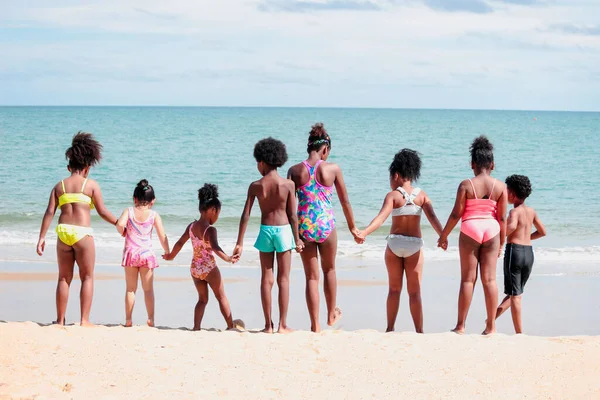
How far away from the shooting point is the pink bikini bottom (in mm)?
6297

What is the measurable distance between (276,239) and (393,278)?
1157mm

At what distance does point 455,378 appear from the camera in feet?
16.9

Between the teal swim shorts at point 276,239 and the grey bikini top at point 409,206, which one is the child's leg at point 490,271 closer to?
the grey bikini top at point 409,206

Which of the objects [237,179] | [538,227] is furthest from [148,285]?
[237,179]

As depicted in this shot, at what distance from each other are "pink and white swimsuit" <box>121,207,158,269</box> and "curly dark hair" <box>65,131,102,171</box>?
1.97 ft

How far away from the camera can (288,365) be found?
210 inches

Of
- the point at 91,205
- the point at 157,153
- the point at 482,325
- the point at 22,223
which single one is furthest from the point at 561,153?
the point at 91,205

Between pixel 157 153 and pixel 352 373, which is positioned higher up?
pixel 157 153

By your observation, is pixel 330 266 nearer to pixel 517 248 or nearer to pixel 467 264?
pixel 467 264

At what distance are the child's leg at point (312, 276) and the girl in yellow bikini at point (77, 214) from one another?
1.74 meters

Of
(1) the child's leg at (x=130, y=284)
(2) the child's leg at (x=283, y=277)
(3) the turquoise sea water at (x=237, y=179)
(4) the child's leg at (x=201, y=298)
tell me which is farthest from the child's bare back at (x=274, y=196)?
(3) the turquoise sea water at (x=237, y=179)

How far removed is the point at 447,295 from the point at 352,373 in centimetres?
440

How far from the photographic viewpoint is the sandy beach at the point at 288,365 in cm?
487

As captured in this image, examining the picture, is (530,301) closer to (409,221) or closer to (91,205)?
(409,221)
